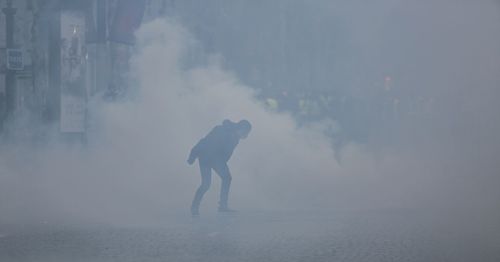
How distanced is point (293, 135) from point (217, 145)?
231 inches

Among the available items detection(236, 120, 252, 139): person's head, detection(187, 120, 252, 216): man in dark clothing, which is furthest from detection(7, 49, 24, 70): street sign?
detection(236, 120, 252, 139): person's head

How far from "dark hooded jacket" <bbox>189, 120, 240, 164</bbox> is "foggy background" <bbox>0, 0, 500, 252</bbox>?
101 cm

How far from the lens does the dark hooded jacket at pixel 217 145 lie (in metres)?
12.4

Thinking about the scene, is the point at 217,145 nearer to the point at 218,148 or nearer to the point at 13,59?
the point at 218,148

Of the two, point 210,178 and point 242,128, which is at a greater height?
point 242,128

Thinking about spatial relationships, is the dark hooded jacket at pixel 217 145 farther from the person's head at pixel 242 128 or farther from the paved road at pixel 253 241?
the paved road at pixel 253 241

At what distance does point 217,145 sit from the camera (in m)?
12.4

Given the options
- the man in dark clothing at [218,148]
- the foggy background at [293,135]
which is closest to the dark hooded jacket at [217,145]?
the man in dark clothing at [218,148]

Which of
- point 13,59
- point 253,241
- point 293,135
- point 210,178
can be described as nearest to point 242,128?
point 210,178

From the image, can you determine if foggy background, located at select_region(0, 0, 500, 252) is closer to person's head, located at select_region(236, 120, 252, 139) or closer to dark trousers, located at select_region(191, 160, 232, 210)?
dark trousers, located at select_region(191, 160, 232, 210)

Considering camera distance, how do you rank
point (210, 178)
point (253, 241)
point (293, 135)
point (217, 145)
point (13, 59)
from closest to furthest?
point (253, 241) < point (217, 145) < point (210, 178) < point (293, 135) < point (13, 59)

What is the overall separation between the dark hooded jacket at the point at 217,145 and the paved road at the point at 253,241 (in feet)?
3.96

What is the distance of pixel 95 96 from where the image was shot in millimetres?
19250

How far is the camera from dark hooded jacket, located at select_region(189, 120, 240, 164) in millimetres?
12406
